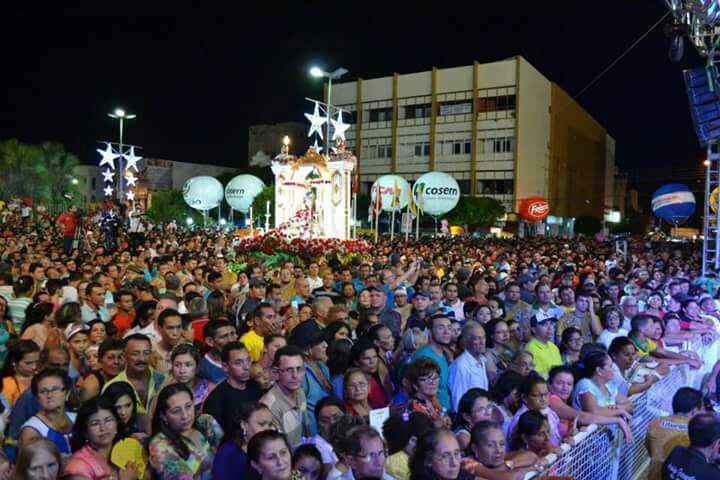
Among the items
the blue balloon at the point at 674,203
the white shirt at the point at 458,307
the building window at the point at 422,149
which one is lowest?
the white shirt at the point at 458,307

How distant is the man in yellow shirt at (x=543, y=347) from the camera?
5.71 metres

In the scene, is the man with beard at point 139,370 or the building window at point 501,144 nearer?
the man with beard at point 139,370

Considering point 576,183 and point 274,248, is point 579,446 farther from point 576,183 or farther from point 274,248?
point 576,183

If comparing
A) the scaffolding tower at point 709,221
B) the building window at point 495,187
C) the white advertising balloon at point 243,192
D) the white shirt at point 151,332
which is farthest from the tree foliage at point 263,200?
the white shirt at point 151,332

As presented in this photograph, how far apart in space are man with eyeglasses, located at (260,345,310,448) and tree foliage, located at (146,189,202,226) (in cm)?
4791

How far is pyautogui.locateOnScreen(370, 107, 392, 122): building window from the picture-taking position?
178 feet

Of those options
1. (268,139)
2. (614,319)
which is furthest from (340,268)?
(268,139)

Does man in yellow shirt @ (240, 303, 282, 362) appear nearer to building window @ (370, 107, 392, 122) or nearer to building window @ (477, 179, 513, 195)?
building window @ (477, 179, 513, 195)

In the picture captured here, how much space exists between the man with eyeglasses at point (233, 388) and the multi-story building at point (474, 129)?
45.7 m

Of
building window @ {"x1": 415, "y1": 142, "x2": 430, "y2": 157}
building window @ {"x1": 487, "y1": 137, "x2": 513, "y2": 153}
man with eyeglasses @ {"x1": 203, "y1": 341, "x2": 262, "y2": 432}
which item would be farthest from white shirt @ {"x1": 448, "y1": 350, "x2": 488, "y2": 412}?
building window @ {"x1": 415, "y1": 142, "x2": 430, "y2": 157}

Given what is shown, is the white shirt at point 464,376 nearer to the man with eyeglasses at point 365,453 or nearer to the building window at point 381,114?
Answer: the man with eyeglasses at point 365,453

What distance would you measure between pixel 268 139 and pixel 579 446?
68.0 meters

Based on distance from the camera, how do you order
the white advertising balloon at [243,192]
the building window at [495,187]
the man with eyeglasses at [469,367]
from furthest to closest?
the building window at [495,187]
the white advertising balloon at [243,192]
the man with eyeglasses at [469,367]

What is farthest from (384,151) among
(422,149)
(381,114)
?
(422,149)
